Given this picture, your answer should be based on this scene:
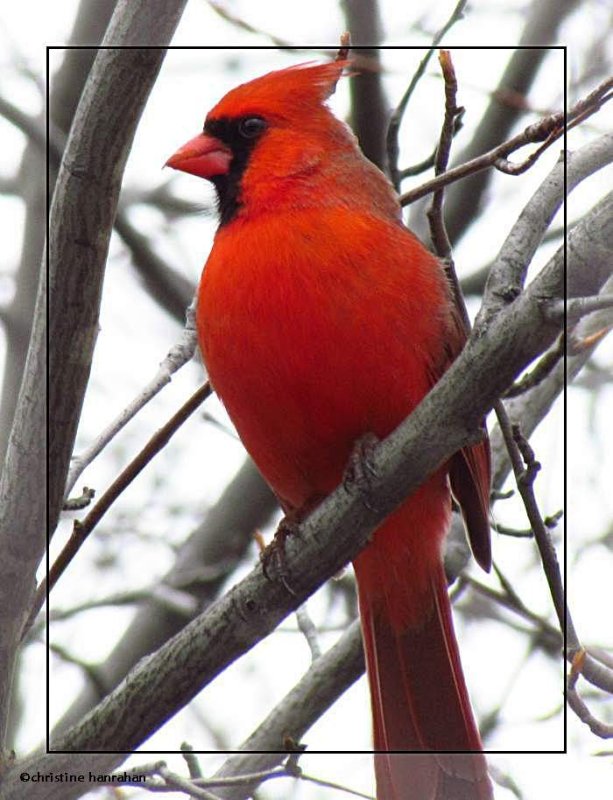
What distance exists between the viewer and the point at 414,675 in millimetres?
2029

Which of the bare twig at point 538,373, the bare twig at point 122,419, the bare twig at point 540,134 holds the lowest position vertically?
the bare twig at point 122,419

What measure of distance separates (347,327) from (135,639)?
32.8 inches

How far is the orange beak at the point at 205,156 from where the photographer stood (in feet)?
6.88

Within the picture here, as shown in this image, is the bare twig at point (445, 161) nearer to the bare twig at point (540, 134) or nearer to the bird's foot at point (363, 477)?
the bare twig at point (540, 134)

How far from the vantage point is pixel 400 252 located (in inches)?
76.5

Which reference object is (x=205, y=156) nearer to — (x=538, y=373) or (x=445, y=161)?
(x=445, y=161)

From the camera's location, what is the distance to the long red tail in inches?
73.8

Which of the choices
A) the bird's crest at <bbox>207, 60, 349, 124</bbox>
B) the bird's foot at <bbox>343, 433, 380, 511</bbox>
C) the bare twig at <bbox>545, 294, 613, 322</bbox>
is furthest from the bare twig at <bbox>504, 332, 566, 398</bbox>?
the bird's crest at <bbox>207, 60, 349, 124</bbox>

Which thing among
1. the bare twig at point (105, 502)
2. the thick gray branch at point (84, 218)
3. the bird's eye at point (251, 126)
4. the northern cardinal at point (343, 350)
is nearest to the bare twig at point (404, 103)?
the northern cardinal at point (343, 350)

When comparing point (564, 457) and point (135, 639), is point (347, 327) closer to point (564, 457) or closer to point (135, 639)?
point (564, 457)

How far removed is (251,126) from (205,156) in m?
0.09

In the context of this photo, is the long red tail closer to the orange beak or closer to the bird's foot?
the bird's foot

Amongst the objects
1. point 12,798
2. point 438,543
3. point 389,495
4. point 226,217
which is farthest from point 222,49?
point 12,798

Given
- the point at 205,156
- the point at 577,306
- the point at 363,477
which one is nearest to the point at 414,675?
→ the point at 363,477
